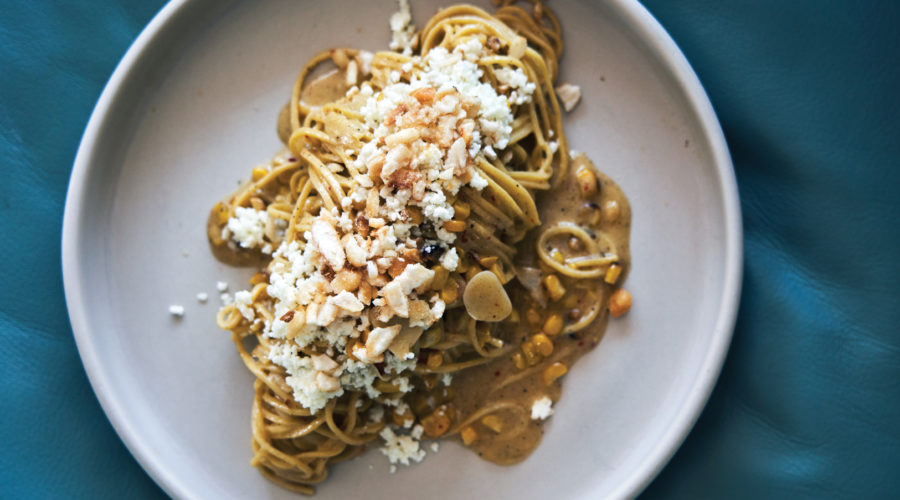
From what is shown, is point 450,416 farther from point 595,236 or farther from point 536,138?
point 536,138

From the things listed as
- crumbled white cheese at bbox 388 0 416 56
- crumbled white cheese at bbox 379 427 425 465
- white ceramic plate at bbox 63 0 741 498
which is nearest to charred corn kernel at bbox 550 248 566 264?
white ceramic plate at bbox 63 0 741 498

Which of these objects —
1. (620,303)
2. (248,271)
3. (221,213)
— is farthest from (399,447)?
(221,213)

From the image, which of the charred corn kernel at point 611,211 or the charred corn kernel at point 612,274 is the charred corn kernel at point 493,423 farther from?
the charred corn kernel at point 611,211

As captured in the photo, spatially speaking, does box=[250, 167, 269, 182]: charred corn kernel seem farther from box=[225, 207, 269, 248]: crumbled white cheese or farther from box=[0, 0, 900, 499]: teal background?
box=[0, 0, 900, 499]: teal background

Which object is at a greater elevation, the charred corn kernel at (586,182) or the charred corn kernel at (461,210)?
the charred corn kernel at (461,210)

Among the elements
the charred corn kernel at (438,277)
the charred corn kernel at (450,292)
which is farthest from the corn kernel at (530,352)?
the charred corn kernel at (438,277)

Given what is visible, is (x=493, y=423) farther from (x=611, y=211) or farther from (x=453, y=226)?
(x=611, y=211)
